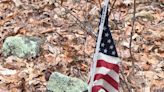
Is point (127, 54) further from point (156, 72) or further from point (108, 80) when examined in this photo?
point (108, 80)

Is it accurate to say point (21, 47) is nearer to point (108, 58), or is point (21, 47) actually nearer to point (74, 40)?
point (74, 40)

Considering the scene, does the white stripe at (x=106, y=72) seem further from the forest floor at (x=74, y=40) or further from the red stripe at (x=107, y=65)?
the forest floor at (x=74, y=40)

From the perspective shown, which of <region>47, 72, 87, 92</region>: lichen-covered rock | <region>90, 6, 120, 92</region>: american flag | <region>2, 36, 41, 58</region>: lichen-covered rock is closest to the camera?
<region>90, 6, 120, 92</region>: american flag

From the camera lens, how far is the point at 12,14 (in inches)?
200

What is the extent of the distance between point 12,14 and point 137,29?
4.72 ft

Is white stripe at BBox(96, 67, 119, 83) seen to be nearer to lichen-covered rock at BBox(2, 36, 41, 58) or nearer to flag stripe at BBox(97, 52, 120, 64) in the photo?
flag stripe at BBox(97, 52, 120, 64)

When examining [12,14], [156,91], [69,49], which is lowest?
[156,91]

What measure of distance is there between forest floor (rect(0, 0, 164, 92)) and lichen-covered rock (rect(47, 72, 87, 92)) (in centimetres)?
14

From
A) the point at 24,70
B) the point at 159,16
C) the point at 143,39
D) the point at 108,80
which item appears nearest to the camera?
the point at 108,80

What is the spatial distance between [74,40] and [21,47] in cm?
55

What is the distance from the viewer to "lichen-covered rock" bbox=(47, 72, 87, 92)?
3.74 meters

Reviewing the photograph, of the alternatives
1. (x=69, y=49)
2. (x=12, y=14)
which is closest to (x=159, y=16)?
(x=69, y=49)

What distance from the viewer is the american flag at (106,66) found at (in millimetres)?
2674

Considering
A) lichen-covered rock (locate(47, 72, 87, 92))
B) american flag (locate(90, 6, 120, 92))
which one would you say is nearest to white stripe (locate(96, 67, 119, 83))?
american flag (locate(90, 6, 120, 92))
